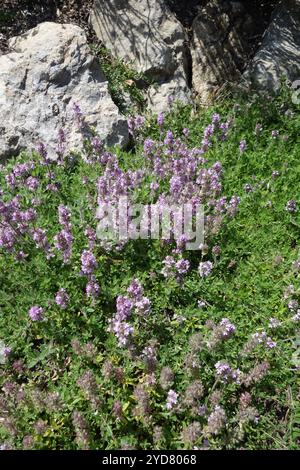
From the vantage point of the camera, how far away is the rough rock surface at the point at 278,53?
6.11 m

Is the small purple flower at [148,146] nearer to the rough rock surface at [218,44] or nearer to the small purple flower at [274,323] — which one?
the rough rock surface at [218,44]

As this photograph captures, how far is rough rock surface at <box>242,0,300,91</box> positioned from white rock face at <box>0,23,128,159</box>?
198cm

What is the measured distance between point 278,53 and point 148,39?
1.70 m

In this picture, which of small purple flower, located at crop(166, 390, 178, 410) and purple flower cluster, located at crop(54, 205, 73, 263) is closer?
small purple flower, located at crop(166, 390, 178, 410)

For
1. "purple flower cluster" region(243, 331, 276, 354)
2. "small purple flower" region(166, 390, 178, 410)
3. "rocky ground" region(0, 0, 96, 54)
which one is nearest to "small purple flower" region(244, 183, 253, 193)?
"purple flower cluster" region(243, 331, 276, 354)

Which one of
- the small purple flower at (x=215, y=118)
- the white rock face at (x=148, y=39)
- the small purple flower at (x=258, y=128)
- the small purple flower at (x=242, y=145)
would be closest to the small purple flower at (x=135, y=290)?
the small purple flower at (x=242, y=145)

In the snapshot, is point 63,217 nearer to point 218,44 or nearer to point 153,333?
point 153,333

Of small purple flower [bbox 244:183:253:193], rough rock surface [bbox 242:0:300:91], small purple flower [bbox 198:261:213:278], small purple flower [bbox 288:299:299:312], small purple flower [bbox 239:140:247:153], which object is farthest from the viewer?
rough rock surface [bbox 242:0:300:91]

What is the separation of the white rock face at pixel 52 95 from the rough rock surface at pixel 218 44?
148 cm

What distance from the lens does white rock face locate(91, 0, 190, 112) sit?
614 centimetres

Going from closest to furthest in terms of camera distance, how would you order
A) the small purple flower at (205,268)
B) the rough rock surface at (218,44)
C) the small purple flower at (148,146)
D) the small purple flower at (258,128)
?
the small purple flower at (205,268) < the small purple flower at (148,146) < the small purple flower at (258,128) < the rough rock surface at (218,44)

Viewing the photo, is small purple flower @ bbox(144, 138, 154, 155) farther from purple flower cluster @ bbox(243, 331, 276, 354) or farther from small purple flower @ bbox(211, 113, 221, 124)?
purple flower cluster @ bbox(243, 331, 276, 354)

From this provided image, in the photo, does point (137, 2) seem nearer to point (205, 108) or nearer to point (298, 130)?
point (205, 108)
